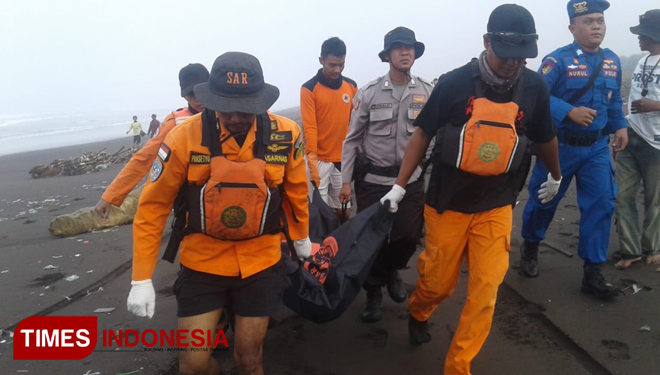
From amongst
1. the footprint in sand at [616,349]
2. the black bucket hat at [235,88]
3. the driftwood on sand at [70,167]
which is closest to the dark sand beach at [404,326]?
the footprint in sand at [616,349]

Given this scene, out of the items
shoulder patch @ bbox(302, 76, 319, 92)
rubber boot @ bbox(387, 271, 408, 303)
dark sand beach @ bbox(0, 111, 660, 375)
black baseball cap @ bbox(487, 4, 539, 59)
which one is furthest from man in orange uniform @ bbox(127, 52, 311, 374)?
shoulder patch @ bbox(302, 76, 319, 92)

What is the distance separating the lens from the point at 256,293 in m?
2.73

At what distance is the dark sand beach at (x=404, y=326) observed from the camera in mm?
3268

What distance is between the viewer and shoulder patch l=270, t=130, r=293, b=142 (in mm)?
2656

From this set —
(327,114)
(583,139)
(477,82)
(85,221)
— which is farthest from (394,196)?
(85,221)

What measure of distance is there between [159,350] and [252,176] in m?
1.89

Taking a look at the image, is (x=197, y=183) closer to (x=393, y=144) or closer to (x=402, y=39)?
(x=393, y=144)

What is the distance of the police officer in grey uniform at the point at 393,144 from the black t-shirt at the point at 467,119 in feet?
2.88

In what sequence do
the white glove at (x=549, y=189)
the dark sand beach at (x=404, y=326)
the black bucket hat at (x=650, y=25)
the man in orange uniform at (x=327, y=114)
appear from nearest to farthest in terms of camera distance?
the dark sand beach at (x=404, y=326)
the white glove at (x=549, y=189)
the black bucket hat at (x=650, y=25)
the man in orange uniform at (x=327, y=114)

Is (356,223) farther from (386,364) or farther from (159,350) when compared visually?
(159,350)

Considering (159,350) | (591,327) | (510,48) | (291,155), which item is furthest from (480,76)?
(159,350)

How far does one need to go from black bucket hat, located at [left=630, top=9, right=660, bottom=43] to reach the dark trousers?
277 centimetres

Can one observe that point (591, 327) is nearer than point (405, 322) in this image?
Yes

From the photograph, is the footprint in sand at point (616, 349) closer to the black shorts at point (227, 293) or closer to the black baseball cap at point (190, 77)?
the black shorts at point (227, 293)
